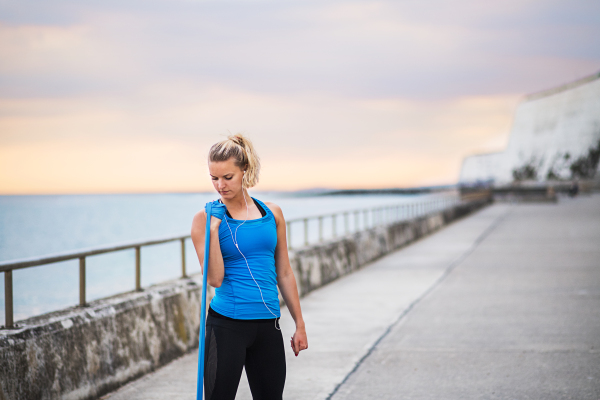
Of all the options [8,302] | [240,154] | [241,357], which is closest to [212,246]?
[240,154]

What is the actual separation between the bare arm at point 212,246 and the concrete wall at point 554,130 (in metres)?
115

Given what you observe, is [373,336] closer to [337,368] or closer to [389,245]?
[337,368]

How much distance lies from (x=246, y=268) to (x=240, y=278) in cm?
5

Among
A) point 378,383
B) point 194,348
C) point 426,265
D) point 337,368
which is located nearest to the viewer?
point 378,383

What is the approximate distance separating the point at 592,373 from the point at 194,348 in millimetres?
3835

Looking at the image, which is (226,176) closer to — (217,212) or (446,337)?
(217,212)

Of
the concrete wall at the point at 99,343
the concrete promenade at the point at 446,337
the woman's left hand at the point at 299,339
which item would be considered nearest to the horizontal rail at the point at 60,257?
the concrete wall at the point at 99,343

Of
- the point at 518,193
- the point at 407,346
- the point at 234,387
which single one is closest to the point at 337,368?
the point at 407,346

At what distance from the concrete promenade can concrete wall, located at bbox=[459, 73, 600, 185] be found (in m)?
105

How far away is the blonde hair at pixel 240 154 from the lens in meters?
3.07

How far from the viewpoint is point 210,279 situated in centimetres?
309

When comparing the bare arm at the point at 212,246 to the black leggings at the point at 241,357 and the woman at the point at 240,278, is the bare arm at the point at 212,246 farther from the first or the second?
the black leggings at the point at 241,357

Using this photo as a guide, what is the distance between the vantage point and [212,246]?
3.02 metres

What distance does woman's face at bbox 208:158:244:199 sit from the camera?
10.1 feet
